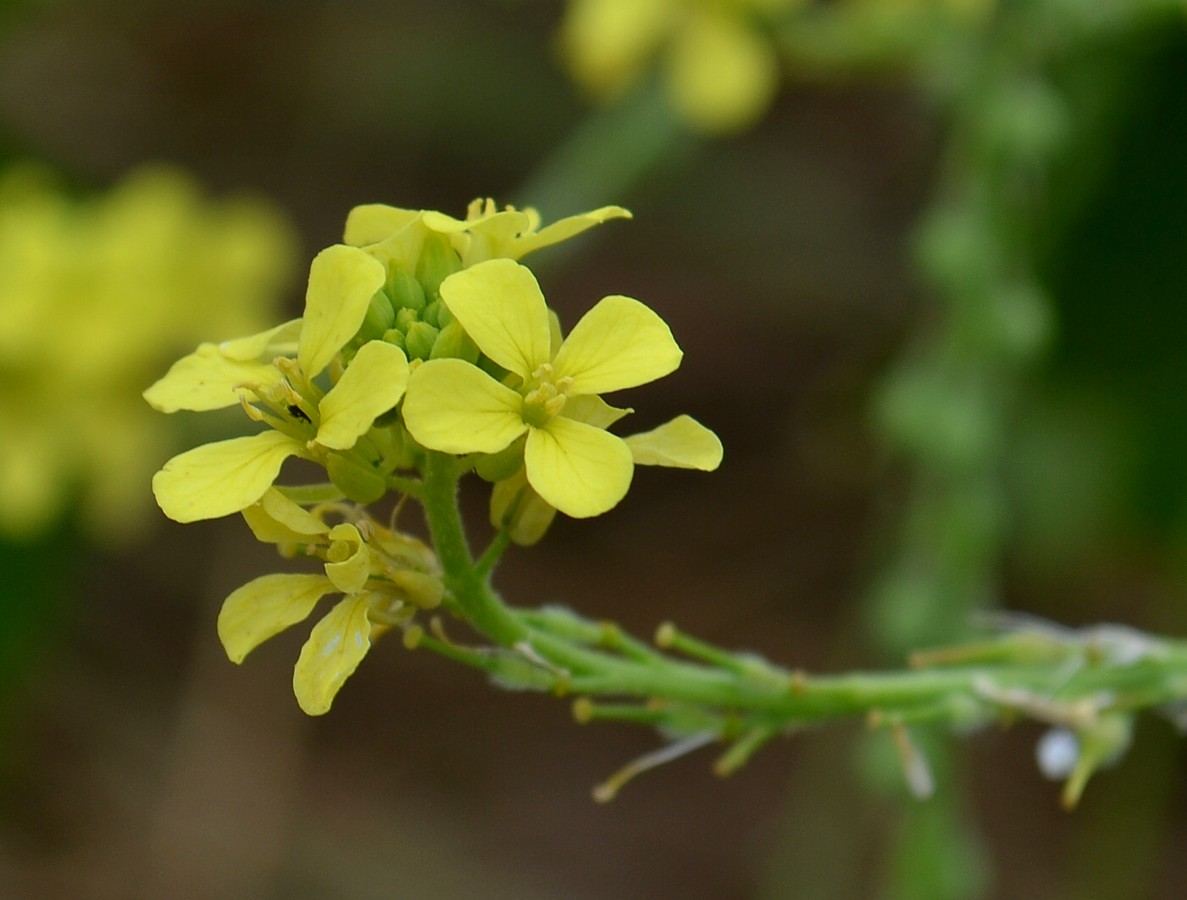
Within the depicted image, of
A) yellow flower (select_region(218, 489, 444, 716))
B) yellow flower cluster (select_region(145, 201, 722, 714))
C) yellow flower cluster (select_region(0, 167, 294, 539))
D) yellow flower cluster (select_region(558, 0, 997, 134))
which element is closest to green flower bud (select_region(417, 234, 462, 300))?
yellow flower cluster (select_region(145, 201, 722, 714))

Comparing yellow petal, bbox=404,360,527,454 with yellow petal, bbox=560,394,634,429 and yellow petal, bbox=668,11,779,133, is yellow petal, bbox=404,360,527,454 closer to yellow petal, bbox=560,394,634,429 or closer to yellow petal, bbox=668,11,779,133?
yellow petal, bbox=560,394,634,429

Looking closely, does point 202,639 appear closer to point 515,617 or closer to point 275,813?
point 275,813

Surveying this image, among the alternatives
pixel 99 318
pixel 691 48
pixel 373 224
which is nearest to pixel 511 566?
pixel 99 318

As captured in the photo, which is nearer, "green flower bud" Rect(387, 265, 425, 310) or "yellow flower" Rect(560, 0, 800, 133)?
"green flower bud" Rect(387, 265, 425, 310)

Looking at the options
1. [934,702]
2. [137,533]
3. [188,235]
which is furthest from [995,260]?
[137,533]

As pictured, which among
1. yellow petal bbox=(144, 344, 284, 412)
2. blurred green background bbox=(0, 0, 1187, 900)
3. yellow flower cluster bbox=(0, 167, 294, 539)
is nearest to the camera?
yellow petal bbox=(144, 344, 284, 412)

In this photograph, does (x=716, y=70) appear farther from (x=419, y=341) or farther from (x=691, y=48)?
(x=419, y=341)

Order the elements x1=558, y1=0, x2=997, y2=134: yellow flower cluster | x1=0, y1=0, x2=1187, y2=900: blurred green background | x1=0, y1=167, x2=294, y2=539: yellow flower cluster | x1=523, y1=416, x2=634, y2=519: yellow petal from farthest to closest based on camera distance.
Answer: x1=0, y1=0, x2=1187, y2=900: blurred green background < x1=0, y1=167, x2=294, y2=539: yellow flower cluster < x1=558, y1=0, x2=997, y2=134: yellow flower cluster < x1=523, y1=416, x2=634, y2=519: yellow petal

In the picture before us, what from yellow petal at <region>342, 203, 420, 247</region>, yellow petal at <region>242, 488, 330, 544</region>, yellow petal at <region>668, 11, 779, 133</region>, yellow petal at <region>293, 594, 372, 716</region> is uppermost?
yellow petal at <region>668, 11, 779, 133</region>

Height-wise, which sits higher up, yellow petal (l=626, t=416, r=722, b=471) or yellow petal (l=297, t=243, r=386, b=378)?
yellow petal (l=297, t=243, r=386, b=378)
